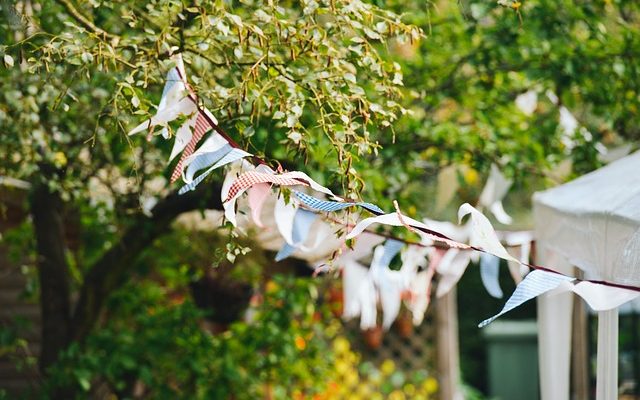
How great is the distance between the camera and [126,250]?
3871 millimetres

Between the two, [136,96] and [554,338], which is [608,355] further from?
[136,96]

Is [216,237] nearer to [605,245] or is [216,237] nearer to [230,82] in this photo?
[230,82]

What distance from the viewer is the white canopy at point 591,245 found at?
2604mm

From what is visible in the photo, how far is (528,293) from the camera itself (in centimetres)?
221

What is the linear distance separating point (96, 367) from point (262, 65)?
168 cm

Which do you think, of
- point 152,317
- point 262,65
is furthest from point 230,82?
point 152,317

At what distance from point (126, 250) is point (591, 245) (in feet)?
6.17

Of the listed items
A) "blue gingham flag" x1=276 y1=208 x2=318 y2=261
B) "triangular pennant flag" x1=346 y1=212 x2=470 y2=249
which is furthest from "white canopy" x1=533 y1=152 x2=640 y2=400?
"blue gingham flag" x1=276 y1=208 x2=318 y2=261

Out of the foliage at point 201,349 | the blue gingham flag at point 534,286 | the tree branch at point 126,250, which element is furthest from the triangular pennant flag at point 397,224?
the foliage at point 201,349

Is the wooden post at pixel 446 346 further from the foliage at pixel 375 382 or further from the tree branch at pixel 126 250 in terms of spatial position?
the tree branch at pixel 126 250

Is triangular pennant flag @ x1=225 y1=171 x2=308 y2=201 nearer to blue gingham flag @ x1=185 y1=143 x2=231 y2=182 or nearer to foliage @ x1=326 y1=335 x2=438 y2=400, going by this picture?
blue gingham flag @ x1=185 y1=143 x2=231 y2=182

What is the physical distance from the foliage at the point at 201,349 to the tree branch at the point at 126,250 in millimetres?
100

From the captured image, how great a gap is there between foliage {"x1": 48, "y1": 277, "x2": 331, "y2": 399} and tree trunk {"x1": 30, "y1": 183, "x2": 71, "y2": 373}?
146 millimetres


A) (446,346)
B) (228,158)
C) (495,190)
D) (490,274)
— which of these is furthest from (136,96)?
(446,346)
